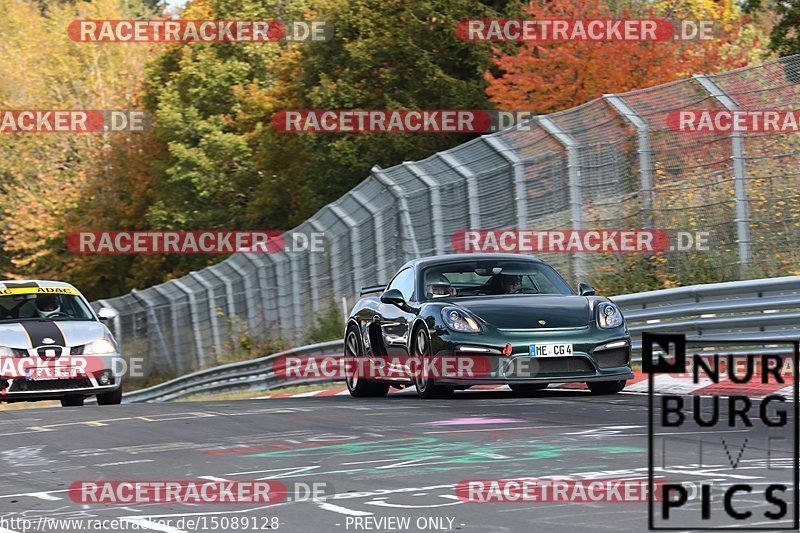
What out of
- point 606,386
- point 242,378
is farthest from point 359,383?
point 242,378

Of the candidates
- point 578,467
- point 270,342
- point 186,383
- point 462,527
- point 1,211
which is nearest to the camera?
point 462,527

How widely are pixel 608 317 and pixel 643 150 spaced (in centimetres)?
492

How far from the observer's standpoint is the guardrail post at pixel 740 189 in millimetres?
15789

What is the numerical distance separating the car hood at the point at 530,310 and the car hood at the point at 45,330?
16.9ft

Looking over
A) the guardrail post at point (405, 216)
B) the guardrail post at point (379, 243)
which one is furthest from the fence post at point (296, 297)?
the guardrail post at point (405, 216)

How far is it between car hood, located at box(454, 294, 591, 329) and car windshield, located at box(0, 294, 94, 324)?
608 cm

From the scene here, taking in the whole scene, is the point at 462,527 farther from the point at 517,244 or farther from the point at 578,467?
the point at 517,244

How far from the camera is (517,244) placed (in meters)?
19.2

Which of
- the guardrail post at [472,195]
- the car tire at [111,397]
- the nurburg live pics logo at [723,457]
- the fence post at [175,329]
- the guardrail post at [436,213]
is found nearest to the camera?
the nurburg live pics logo at [723,457]

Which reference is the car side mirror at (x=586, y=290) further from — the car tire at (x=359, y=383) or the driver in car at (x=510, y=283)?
the car tire at (x=359, y=383)

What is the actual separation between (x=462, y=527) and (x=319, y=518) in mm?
770

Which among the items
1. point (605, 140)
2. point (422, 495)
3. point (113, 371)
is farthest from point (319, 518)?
point (605, 140)

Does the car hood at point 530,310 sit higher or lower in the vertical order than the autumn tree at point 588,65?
lower

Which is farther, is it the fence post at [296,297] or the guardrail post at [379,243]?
the fence post at [296,297]
